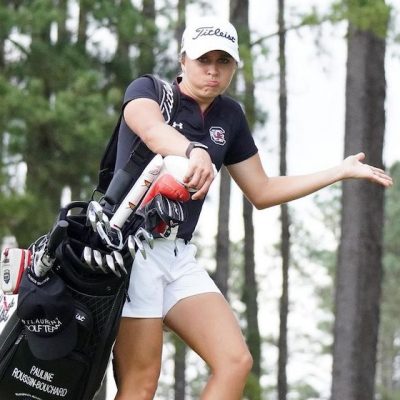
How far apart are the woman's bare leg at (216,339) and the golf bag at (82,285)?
1.00 feet

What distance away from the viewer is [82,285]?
445 cm

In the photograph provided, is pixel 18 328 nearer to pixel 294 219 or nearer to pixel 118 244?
pixel 118 244

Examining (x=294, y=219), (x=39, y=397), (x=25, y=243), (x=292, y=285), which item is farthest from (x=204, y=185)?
(x=292, y=285)

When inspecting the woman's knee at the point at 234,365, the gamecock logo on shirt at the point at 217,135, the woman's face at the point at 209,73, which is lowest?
the woman's knee at the point at 234,365

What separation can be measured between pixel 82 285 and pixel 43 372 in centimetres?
37

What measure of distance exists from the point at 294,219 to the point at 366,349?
32.1 metres

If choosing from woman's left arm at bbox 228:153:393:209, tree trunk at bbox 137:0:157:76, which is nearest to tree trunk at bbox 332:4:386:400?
tree trunk at bbox 137:0:157:76

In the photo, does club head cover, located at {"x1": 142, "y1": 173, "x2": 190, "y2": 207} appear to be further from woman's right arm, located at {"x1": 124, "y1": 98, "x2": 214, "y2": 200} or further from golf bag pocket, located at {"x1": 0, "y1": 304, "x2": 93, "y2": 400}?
golf bag pocket, located at {"x1": 0, "y1": 304, "x2": 93, "y2": 400}

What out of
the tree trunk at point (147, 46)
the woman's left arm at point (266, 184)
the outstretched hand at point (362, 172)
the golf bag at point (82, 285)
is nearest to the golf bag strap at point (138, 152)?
the golf bag at point (82, 285)

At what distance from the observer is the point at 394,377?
52.0 meters

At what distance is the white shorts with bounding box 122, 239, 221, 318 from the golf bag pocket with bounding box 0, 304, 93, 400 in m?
0.27

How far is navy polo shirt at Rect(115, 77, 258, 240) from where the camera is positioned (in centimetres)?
471

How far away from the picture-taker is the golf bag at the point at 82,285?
4.38 m

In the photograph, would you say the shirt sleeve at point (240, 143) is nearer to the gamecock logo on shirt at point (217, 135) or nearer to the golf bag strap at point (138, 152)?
the gamecock logo on shirt at point (217, 135)
